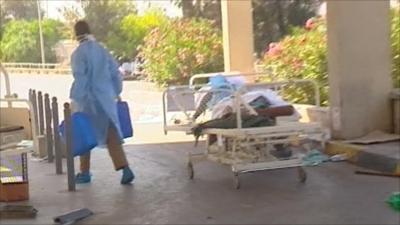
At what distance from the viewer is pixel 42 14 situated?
115 ft

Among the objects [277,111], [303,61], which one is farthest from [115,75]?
[303,61]

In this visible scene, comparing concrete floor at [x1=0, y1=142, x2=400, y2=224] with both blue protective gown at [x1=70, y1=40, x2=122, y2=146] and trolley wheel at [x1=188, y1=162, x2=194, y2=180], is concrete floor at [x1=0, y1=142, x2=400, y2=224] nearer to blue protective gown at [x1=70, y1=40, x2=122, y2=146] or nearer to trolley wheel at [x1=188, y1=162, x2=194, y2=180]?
trolley wheel at [x1=188, y1=162, x2=194, y2=180]

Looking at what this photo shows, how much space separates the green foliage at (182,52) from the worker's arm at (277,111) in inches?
470

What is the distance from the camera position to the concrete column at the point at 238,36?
56.2ft

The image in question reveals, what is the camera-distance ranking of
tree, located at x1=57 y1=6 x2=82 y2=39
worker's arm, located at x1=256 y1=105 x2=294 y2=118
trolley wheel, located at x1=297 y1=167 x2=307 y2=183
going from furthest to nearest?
tree, located at x1=57 y1=6 x2=82 y2=39 → worker's arm, located at x1=256 y1=105 x2=294 y2=118 → trolley wheel, located at x1=297 y1=167 x2=307 y2=183

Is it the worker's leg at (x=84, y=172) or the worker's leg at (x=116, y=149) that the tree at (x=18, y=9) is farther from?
the worker's leg at (x=116, y=149)

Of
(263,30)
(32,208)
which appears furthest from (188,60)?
(32,208)

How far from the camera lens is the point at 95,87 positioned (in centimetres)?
990

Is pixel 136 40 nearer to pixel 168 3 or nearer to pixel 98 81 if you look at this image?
pixel 168 3

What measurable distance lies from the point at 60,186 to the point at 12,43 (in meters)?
25.1

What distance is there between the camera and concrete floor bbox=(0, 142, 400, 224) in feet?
26.1

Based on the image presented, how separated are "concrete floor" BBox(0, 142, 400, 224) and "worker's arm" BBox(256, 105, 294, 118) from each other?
733 millimetres

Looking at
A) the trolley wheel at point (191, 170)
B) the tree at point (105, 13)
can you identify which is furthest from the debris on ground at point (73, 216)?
the tree at point (105, 13)

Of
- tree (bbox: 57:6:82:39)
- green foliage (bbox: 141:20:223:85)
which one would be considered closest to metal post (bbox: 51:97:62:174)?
green foliage (bbox: 141:20:223:85)
